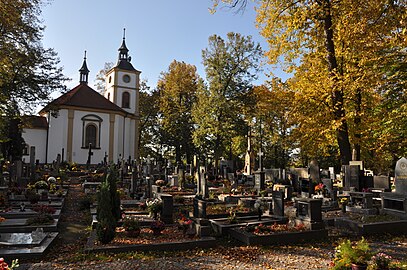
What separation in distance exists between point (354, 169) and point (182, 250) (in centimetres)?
942

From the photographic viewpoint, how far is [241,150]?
38.0m

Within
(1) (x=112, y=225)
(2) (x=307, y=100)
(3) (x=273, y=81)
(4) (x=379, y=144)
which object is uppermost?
(3) (x=273, y=81)

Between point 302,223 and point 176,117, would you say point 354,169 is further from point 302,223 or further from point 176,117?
point 176,117

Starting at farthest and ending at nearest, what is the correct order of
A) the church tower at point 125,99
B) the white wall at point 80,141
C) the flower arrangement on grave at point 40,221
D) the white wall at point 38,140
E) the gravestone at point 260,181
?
the church tower at point 125,99
the white wall at point 80,141
the white wall at point 38,140
the gravestone at point 260,181
the flower arrangement on grave at point 40,221

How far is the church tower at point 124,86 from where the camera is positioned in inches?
1607

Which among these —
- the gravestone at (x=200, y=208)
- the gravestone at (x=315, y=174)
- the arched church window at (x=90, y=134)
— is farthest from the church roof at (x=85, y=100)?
the gravestone at (x=200, y=208)

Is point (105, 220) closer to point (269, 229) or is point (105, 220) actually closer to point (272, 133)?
point (269, 229)

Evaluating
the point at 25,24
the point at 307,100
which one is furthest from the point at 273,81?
the point at 25,24

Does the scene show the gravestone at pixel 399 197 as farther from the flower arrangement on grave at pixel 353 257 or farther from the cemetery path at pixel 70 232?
the cemetery path at pixel 70 232

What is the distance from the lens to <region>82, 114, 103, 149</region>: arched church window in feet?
117

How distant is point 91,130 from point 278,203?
3067 cm

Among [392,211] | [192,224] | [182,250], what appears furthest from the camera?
[392,211]

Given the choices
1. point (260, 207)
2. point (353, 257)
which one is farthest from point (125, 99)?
point (353, 257)

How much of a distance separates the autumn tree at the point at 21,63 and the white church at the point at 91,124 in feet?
26.4
